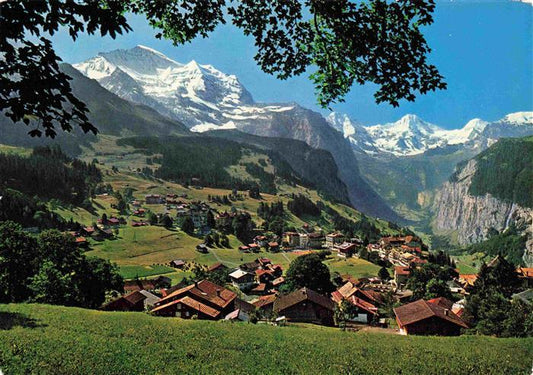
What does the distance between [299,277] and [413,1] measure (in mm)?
64309

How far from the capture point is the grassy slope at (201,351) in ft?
39.0

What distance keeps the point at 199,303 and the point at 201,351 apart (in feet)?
83.4

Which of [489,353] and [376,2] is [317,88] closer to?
[376,2]

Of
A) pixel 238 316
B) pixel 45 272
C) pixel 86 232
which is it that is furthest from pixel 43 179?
pixel 238 316

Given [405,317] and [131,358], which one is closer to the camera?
[131,358]

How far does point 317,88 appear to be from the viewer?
291 inches

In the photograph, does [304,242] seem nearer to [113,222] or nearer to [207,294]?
[113,222]

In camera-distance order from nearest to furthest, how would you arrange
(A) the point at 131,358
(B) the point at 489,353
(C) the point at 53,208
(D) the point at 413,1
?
1. (D) the point at 413,1
2. (A) the point at 131,358
3. (B) the point at 489,353
4. (C) the point at 53,208

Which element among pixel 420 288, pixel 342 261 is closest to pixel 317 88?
pixel 420 288

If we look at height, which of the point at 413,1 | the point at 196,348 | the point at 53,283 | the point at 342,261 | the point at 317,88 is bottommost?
the point at 342,261

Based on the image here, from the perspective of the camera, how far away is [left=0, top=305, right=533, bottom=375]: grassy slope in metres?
11.9

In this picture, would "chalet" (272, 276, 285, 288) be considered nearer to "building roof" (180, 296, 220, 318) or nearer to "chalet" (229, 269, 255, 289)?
"chalet" (229, 269, 255, 289)

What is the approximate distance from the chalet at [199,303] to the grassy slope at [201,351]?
51.6 ft

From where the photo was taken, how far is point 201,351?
15.8 meters
